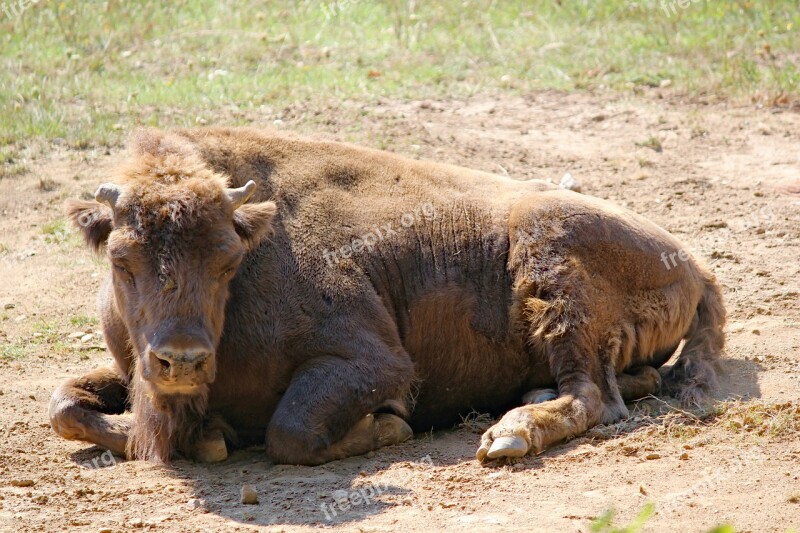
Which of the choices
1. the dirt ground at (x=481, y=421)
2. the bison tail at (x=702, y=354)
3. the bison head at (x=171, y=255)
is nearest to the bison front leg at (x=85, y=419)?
the dirt ground at (x=481, y=421)

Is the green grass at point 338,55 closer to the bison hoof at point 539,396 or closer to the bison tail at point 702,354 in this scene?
the bison tail at point 702,354

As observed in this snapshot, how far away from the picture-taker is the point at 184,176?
5.77 m

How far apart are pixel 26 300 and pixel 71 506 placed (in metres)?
3.72

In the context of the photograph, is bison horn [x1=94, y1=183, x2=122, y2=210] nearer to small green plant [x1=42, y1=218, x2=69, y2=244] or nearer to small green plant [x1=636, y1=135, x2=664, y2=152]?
small green plant [x1=42, y1=218, x2=69, y2=244]

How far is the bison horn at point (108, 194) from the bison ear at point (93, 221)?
23 cm

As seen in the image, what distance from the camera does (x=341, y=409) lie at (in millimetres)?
5863

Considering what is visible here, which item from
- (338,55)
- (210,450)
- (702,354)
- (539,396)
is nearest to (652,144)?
(702,354)

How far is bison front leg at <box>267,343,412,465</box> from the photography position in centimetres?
573

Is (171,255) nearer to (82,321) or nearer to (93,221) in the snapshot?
(93,221)

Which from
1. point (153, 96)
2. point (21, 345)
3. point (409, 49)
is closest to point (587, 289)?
point (21, 345)

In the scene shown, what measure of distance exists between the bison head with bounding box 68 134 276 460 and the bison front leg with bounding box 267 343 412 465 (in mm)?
A: 523

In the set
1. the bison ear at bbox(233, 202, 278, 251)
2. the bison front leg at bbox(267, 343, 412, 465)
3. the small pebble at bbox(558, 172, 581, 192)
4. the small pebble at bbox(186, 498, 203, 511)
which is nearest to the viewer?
the small pebble at bbox(186, 498, 203, 511)

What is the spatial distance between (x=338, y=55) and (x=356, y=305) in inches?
307

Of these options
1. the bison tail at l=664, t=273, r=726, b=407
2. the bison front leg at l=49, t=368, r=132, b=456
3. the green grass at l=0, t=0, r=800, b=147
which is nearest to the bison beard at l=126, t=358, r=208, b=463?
the bison front leg at l=49, t=368, r=132, b=456
